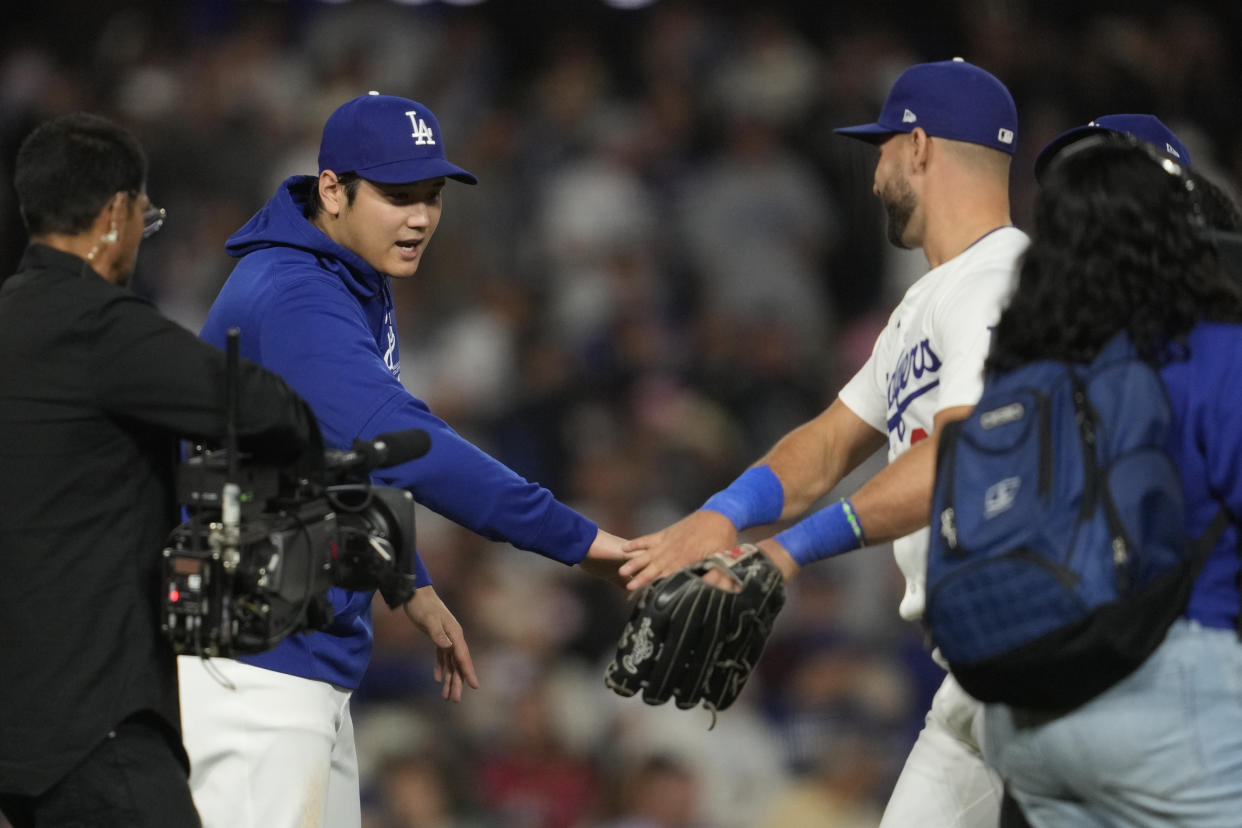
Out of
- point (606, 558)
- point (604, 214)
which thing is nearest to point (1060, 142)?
point (606, 558)

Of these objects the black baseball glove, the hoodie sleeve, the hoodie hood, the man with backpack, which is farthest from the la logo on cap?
the man with backpack

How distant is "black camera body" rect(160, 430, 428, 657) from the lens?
2.62 metres

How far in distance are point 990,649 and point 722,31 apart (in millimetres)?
5861

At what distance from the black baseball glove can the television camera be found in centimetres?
58

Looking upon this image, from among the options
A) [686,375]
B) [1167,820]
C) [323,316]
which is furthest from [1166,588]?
[686,375]

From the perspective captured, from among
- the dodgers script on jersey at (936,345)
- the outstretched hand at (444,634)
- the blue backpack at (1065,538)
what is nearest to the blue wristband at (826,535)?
the dodgers script on jersey at (936,345)

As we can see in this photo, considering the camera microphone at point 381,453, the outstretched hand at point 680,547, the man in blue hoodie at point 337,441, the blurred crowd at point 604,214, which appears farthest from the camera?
the blurred crowd at point 604,214

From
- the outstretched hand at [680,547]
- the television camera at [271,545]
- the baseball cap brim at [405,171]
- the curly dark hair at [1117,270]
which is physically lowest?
the outstretched hand at [680,547]

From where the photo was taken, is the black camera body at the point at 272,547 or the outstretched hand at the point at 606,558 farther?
the outstretched hand at the point at 606,558

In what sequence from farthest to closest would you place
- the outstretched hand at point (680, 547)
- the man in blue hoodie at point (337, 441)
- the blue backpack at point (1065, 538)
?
the outstretched hand at point (680, 547) < the man in blue hoodie at point (337, 441) < the blue backpack at point (1065, 538)

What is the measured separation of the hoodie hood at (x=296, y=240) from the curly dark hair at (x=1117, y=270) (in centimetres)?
185

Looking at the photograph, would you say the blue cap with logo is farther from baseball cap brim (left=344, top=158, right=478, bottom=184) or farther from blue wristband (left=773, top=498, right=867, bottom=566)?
baseball cap brim (left=344, top=158, right=478, bottom=184)

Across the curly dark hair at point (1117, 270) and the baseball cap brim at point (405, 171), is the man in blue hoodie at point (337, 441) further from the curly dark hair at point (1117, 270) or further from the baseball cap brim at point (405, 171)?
the curly dark hair at point (1117, 270)

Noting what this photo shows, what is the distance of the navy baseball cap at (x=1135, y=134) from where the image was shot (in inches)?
152
